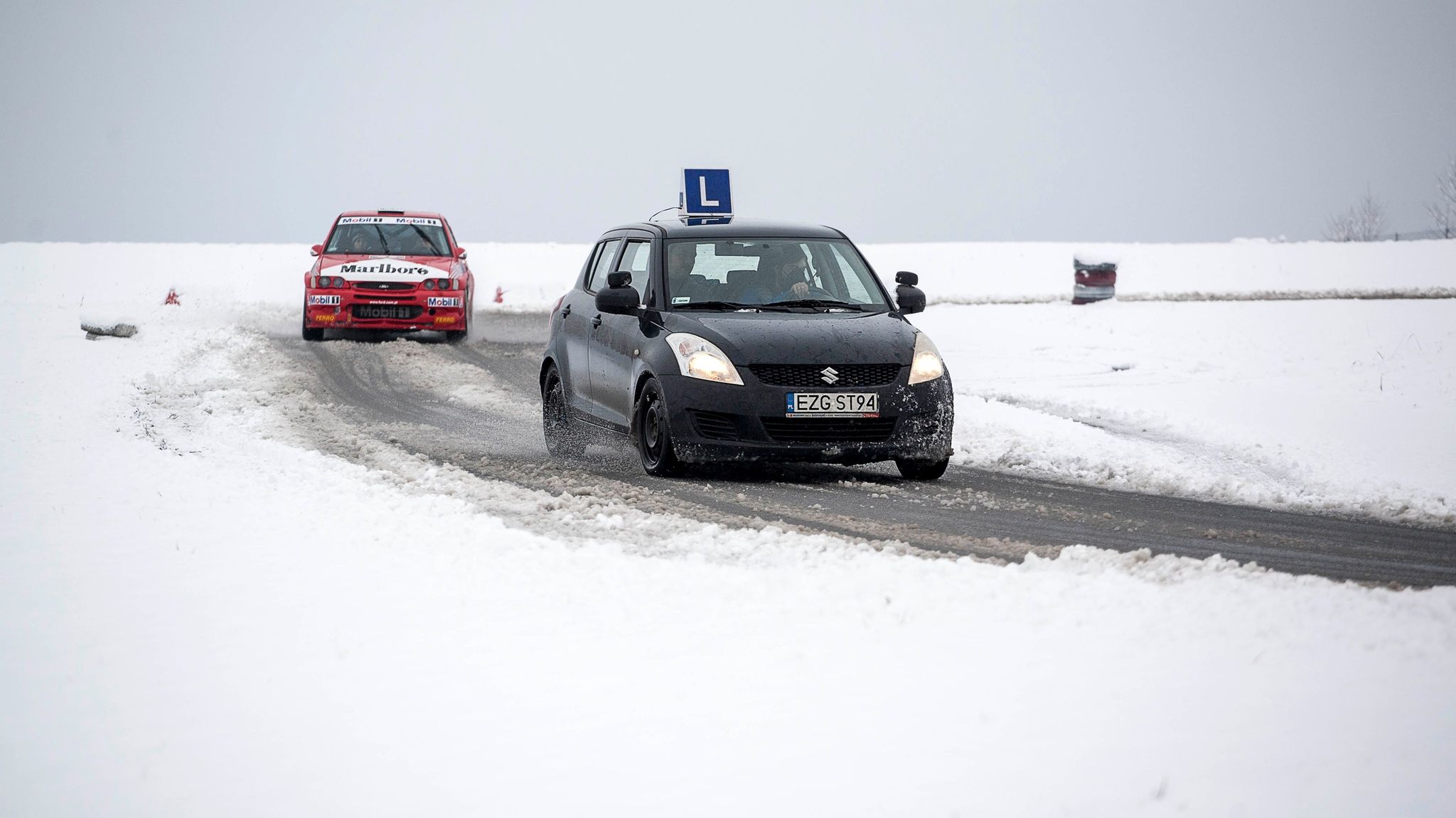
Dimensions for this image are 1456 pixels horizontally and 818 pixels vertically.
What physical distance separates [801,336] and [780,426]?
60cm

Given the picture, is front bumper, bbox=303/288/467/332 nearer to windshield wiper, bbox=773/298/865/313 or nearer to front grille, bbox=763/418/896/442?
windshield wiper, bbox=773/298/865/313

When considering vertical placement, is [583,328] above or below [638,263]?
below

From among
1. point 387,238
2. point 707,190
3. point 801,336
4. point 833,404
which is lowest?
point 833,404

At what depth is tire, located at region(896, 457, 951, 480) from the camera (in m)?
8.75

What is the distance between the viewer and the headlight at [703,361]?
8.36m

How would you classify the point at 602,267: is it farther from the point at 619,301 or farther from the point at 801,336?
the point at 801,336

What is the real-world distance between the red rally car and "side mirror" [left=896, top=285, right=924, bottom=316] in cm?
1124

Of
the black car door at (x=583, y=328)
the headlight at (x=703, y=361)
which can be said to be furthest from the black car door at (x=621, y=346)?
the headlight at (x=703, y=361)

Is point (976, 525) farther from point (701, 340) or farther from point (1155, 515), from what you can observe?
point (701, 340)

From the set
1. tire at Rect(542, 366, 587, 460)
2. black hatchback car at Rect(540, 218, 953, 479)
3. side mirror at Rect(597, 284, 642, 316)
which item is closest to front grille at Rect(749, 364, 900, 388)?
black hatchback car at Rect(540, 218, 953, 479)

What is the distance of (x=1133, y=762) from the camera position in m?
3.62

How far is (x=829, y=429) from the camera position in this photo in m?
8.38

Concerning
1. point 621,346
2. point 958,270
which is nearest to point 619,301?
point 621,346

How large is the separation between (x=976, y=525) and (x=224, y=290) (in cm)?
3468
